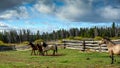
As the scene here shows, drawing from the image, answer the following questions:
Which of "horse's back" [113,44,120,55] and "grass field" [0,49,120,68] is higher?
"horse's back" [113,44,120,55]

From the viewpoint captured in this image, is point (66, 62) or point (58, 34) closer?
point (66, 62)

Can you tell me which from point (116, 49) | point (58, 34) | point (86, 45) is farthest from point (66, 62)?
point (58, 34)

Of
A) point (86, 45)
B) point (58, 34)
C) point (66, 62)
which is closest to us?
point (66, 62)

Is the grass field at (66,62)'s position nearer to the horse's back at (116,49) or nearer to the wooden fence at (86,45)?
the horse's back at (116,49)

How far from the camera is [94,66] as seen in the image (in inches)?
717

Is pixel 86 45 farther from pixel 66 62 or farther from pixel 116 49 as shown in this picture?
pixel 116 49

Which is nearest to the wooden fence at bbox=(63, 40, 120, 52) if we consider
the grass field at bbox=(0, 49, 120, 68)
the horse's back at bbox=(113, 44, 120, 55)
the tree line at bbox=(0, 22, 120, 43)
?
the grass field at bbox=(0, 49, 120, 68)

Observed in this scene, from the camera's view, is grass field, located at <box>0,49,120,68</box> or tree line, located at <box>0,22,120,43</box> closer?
grass field, located at <box>0,49,120,68</box>

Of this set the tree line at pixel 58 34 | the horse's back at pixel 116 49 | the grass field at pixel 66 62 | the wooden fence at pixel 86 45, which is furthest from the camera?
the tree line at pixel 58 34

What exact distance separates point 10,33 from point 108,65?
157 meters

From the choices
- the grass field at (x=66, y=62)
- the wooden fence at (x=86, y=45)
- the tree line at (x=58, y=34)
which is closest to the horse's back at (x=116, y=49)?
the grass field at (x=66, y=62)

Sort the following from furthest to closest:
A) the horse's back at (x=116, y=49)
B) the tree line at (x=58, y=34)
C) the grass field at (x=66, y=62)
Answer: the tree line at (x=58, y=34), the horse's back at (x=116, y=49), the grass field at (x=66, y=62)

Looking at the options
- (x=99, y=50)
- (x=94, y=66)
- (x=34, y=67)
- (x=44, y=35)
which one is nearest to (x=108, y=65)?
(x=94, y=66)

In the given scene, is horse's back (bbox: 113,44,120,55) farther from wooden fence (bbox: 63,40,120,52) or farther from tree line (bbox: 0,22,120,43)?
tree line (bbox: 0,22,120,43)
